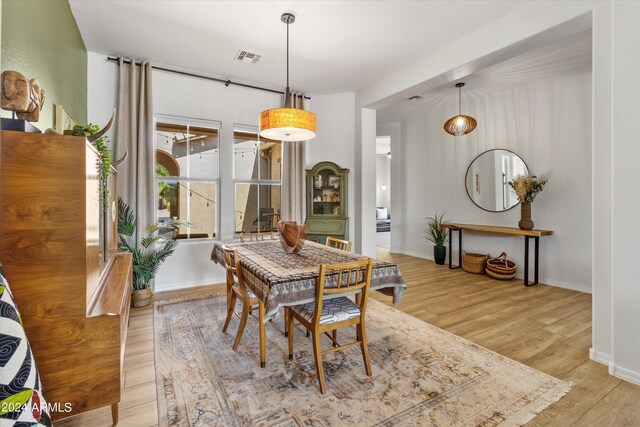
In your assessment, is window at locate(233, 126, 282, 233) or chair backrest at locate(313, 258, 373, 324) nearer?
chair backrest at locate(313, 258, 373, 324)

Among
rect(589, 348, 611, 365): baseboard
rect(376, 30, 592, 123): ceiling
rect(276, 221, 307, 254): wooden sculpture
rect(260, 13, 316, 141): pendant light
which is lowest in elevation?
rect(589, 348, 611, 365): baseboard

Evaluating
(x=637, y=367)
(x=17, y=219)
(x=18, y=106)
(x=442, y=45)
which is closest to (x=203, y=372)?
(x=17, y=219)

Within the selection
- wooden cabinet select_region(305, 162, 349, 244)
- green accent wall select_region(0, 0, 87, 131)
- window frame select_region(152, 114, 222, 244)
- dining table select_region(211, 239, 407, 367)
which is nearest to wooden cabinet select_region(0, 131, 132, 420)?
green accent wall select_region(0, 0, 87, 131)

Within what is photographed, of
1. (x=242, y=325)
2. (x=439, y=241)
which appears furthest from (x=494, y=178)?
(x=242, y=325)

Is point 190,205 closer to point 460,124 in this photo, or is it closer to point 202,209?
point 202,209

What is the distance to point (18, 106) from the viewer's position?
143 centimetres

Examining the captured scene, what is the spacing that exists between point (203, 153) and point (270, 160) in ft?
3.27

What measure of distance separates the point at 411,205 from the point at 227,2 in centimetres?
498

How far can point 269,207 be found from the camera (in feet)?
15.7

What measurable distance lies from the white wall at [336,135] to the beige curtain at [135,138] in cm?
234

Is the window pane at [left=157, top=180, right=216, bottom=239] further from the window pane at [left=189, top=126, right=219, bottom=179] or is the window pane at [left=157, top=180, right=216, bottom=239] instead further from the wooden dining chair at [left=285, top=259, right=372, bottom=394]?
the wooden dining chair at [left=285, top=259, right=372, bottom=394]

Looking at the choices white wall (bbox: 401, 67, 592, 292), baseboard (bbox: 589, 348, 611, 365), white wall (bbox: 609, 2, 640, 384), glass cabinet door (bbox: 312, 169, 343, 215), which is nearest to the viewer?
white wall (bbox: 609, 2, 640, 384)

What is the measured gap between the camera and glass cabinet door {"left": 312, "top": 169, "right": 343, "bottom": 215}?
4831 mm

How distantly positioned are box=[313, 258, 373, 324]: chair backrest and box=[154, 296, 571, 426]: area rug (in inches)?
18.7
